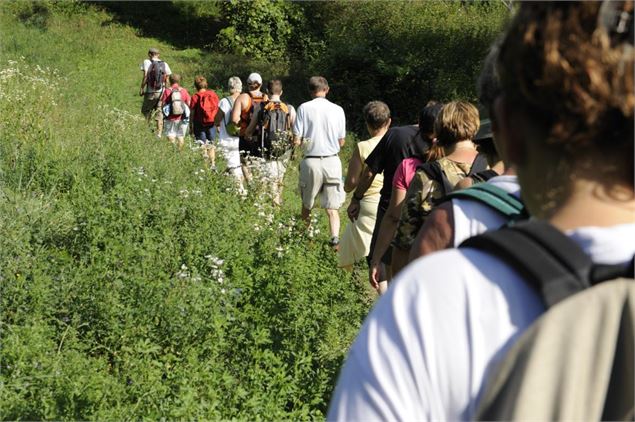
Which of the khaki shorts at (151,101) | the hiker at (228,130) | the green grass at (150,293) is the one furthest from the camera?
the khaki shorts at (151,101)

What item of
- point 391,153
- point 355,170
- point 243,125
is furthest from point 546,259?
point 243,125

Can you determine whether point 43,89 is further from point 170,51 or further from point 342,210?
point 170,51

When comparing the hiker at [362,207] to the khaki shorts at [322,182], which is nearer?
the hiker at [362,207]

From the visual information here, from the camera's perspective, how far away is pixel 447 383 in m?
1.22

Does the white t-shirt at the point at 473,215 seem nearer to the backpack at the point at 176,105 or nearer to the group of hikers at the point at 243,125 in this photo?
the group of hikers at the point at 243,125

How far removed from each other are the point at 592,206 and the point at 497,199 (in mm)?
1058

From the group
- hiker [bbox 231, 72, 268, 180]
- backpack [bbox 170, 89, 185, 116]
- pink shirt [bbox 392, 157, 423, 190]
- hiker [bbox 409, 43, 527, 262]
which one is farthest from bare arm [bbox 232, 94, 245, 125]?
hiker [bbox 409, 43, 527, 262]

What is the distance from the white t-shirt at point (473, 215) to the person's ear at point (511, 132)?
1001mm

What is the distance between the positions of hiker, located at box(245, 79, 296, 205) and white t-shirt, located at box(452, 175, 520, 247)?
7662mm

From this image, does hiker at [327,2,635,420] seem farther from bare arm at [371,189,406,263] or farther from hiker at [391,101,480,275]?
bare arm at [371,189,406,263]

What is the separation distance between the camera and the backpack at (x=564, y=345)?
117 centimetres

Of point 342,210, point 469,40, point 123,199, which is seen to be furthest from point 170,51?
point 123,199

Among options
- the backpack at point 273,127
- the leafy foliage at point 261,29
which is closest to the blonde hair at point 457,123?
the backpack at point 273,127

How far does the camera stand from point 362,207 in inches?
285
